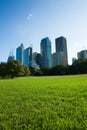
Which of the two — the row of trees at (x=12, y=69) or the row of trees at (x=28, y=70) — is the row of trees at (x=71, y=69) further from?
the row of trees at (x=12, y=69)

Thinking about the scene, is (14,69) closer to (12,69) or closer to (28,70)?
(12,69)

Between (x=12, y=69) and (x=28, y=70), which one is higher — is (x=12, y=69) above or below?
below

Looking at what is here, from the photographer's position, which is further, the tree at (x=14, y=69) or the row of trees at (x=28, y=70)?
the row of trees at (x=28, y=70)

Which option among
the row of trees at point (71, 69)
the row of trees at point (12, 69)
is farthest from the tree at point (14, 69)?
the row of trees at point (71, 69)

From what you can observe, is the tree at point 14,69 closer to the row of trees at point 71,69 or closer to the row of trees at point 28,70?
the row of trees at point 28,70

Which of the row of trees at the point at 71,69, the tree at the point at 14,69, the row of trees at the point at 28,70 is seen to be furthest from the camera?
the row of trees at the point at 71,69

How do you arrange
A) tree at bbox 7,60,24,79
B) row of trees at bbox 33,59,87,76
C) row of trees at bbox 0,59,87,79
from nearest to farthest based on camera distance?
Result: tree at bbox 7,60,24,79 → row of trees at bbox 0,59,87,79 → row of trees at bbox 33,59,87,76

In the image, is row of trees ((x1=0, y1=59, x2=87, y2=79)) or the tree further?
row of trees ((x1=0, y1=59, x2=87, y2=79))

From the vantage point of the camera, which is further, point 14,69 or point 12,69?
point 14,69

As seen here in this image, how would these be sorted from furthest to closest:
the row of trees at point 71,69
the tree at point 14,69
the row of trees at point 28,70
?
the row of trees at point 71,69 → the row of trees at point 28,70 → the tree at point 14,69

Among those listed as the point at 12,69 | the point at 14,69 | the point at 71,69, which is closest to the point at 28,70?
the point at 14,69

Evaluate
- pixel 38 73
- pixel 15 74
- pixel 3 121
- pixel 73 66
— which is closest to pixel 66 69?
pixel 73 66

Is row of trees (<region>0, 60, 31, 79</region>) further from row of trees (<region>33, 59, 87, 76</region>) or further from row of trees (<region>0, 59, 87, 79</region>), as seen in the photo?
row of trees (<region>33, 59, 87, 76</region>)

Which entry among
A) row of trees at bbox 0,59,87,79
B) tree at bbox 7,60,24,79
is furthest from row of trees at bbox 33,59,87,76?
tree at bbox 7,60,24,79
